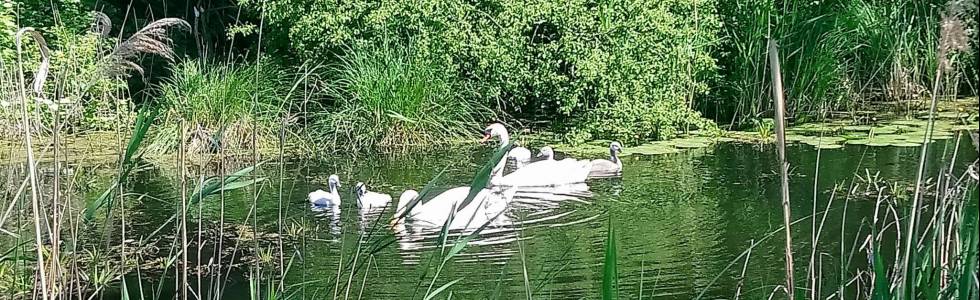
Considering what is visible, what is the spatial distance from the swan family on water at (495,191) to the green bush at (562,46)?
42.7 inches

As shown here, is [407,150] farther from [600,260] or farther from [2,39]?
[600,260]

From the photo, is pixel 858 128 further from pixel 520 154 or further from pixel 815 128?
pixel 520 154

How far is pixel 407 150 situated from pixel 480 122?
4.16 ft

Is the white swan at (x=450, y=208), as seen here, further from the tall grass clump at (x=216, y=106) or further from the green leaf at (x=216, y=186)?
the green leaf at (x=216, y=186)

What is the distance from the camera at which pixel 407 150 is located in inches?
366

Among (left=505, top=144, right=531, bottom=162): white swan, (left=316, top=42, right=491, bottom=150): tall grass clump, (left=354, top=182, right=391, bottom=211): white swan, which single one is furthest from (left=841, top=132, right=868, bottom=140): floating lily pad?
(left=354, top=182, right=391, bottom=211): white swan

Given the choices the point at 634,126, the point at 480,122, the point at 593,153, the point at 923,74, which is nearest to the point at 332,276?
the point at 593,153

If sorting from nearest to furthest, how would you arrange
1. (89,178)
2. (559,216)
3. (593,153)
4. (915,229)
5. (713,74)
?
1. (915,229)
2. (559,216)
3. (89,178)
4. (593,153)
5. (713,74)

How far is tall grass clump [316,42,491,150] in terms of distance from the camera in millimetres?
9445

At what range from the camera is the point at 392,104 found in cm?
941

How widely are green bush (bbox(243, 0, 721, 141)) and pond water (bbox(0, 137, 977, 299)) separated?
1.06 metres

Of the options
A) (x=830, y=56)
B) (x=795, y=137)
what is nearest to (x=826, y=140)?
(x=795, y=137)

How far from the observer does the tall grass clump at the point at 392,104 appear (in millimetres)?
9445

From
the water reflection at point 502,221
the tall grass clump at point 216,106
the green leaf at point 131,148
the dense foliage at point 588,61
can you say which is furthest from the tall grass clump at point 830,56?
the green leaf at point 131,148
